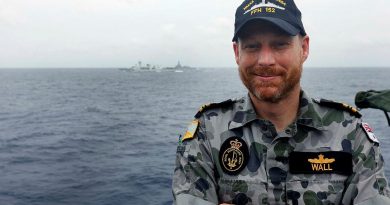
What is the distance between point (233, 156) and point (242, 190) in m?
0.28

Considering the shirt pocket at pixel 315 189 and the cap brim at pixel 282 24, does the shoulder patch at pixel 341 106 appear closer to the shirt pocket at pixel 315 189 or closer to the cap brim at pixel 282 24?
the shirt pocket at pixel 315 189

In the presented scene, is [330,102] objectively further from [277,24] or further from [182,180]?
[182,180]

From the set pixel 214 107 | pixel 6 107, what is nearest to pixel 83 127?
pixel 6 107

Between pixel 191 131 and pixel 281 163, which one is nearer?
pixel 281 163

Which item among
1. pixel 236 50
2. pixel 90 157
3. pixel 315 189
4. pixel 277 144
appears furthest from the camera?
pixel 90 157

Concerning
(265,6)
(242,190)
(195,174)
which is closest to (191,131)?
(195,174)

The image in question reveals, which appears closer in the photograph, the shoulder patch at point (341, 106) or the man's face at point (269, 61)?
the man's face at point (269, 61)

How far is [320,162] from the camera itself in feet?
9.72

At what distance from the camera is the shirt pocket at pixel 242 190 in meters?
2.94

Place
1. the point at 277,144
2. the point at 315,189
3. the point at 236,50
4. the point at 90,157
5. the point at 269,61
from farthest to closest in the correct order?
the point at 90,157 < the point at 236,50 < the point at 277,144 < the point at 315,189 < the point at 269,61

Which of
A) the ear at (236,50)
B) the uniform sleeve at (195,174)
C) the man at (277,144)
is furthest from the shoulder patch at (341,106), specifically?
the uniform sleeve at (195,174)

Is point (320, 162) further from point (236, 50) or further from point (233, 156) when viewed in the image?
point (236, 50)

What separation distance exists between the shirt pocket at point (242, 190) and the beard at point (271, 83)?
670 millimetres

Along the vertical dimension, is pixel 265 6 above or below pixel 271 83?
above
